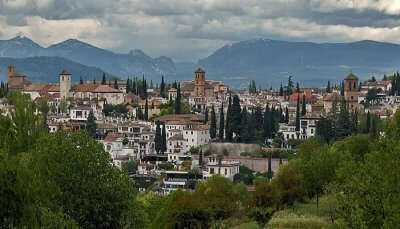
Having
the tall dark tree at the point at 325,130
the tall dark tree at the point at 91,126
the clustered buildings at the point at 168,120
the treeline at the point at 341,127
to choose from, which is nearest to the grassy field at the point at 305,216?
the clustered buildings at the point at 168,120

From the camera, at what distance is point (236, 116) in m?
78.7

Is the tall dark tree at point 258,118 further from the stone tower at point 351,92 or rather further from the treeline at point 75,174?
the treeline at point 75,174

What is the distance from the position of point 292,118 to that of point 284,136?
10.8 m

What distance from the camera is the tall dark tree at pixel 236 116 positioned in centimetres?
7812

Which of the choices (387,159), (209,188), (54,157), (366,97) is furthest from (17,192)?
(366,97)

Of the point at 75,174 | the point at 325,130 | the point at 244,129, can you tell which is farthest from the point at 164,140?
the point at 75,174

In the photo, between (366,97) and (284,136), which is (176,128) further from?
(366,97)

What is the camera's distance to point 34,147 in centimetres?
2438

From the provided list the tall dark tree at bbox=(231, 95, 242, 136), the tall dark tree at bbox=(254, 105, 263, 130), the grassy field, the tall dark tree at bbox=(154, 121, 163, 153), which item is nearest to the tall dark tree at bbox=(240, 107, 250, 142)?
the tall dark tree at bbox=(231, 95, 242, 136)

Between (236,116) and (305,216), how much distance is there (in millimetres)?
46231

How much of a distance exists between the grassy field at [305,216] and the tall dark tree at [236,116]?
3821 centimetres

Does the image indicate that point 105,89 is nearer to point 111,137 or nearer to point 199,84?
point 199,84

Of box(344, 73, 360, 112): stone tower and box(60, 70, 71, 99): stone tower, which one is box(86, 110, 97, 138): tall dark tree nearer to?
box(60, 70, 71, 99): stone tower

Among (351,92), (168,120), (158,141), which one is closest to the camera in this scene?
(158,141)
